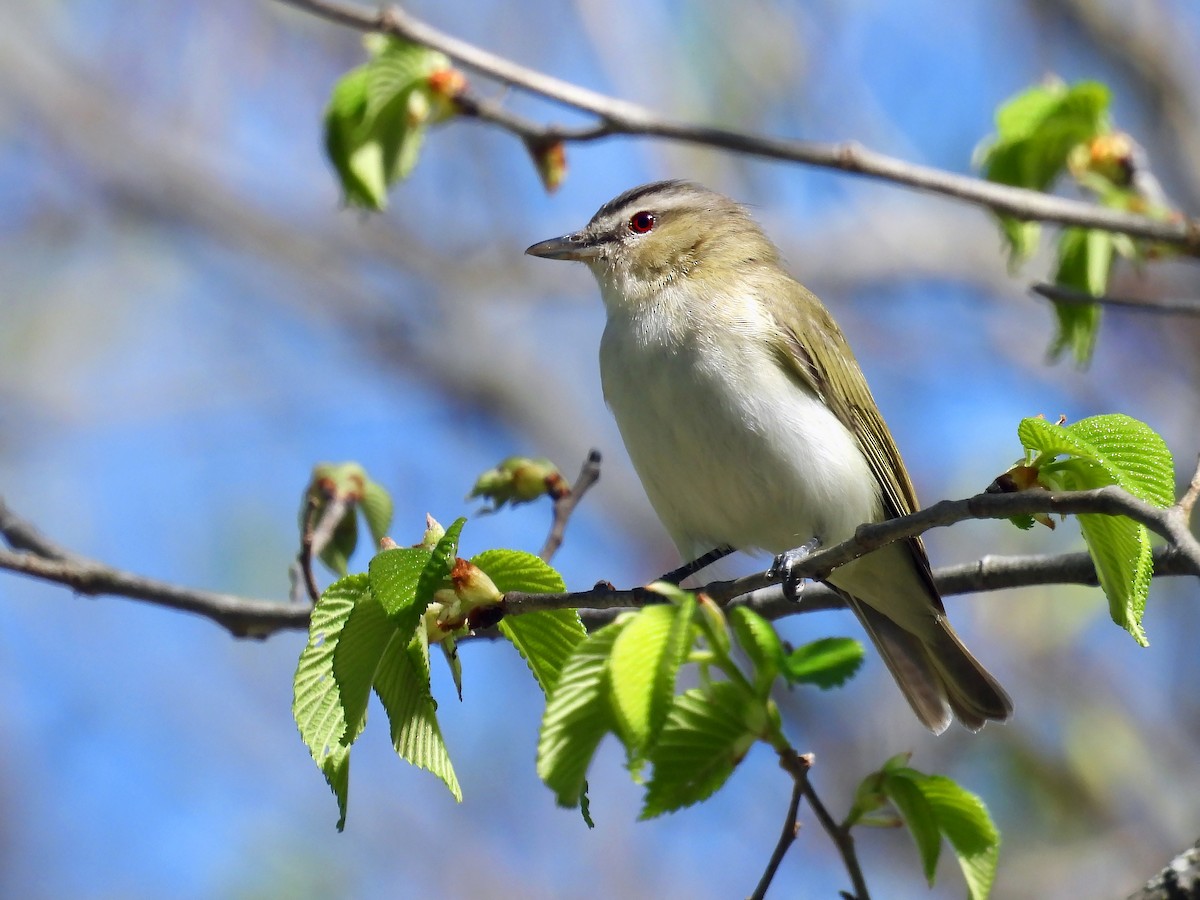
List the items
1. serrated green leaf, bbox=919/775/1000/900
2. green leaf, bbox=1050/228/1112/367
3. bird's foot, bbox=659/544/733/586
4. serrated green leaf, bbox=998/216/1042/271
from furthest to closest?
bird's foot, bbox=659/544/733/586, serrated green leaf, bbox=998/216/1042/271, green leaf, bbox=1050/228/1112/367, serrated green leaf, bbox=919/775/1000/900

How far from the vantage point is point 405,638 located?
2.37 metres

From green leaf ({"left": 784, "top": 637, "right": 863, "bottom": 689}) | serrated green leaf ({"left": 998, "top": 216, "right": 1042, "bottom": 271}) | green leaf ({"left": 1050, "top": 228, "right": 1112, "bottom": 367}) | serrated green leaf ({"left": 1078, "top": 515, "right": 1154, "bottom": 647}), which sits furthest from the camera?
serrated green leaf ({"left": 998, "top": 216, "right": 1042, "bottom": 271})

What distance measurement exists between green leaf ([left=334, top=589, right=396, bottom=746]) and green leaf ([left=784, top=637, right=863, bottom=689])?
1024mm

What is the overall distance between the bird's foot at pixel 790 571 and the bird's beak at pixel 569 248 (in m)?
1.60

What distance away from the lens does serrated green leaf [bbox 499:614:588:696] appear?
98.0 inches

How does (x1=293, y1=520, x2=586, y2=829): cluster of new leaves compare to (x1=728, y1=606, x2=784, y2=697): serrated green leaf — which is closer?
(x1=728, y1=606, x2=784, y2=697): serrated green leaf

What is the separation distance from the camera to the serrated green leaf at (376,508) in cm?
393

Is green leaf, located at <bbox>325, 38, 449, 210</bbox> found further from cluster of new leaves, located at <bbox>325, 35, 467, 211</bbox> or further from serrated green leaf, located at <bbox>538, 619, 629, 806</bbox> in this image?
serrated green leaf, located at <bbox>538, 619, 629, 806</bbox>

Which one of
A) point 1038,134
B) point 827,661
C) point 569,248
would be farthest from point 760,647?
point 569,248

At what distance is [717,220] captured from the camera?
5.58 metres

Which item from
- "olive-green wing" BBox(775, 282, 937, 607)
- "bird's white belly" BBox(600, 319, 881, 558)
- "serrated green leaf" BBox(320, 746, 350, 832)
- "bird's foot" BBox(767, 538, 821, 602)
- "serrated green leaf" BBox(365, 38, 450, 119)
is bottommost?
"serrated green leaf" BBox(320, 746, 350, 832)

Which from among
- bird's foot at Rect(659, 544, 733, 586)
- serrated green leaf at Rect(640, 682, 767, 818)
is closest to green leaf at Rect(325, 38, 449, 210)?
bird's foot at Rect(659, 544, 733, 586)

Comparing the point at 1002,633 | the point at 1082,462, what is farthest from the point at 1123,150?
the point at 1002,633

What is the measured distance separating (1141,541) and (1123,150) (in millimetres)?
2791
